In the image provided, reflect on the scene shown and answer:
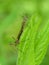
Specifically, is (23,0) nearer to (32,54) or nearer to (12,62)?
(12,62)

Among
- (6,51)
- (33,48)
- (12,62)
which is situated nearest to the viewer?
(33,48)

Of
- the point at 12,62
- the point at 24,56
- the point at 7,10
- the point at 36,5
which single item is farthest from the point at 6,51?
the point at 24,56

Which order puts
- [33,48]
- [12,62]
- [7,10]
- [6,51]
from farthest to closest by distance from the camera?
[7,10] → [6,51] → [12,62] → [33,48]

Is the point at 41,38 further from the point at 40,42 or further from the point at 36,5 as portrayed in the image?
the point at 36,5

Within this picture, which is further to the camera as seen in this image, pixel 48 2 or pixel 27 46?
pixel 48 2

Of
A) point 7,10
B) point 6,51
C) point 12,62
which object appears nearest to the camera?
point 12,62

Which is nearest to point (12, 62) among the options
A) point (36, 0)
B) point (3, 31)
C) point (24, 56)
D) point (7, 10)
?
point (3, 31)

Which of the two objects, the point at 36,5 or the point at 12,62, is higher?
the point at 36,5

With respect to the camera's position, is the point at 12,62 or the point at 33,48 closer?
the point at 33,48

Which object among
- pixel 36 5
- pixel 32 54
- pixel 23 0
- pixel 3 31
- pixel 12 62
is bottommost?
pixel 32 54
